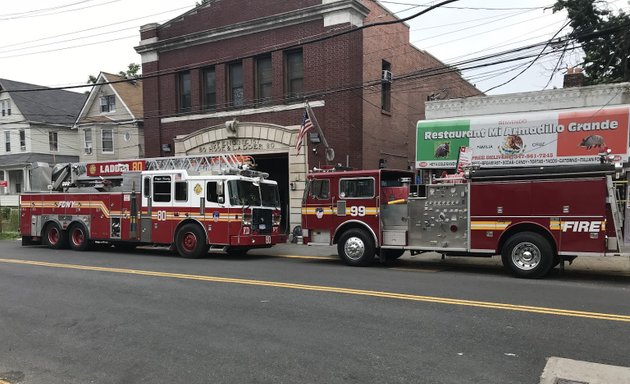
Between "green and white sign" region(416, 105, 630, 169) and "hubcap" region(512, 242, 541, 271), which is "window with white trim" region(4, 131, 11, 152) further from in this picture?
"hubcap" region(512, 242, 541, 271)

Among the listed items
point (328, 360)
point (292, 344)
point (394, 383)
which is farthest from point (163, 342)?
point (394, 383)

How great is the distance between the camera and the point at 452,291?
8492 mm

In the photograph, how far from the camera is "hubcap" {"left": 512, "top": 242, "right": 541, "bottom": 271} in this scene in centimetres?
995

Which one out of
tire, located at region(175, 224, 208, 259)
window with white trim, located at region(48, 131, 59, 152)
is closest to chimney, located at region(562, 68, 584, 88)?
tire, located at region(175, 224, 208, 259)

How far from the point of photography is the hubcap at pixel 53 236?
17031 mm

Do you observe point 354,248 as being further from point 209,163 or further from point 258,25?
point 258,25

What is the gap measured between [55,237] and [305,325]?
14.0m

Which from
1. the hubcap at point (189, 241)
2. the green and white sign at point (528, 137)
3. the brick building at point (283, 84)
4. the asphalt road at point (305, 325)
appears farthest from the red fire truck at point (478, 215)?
the brick building at point (283, 84)

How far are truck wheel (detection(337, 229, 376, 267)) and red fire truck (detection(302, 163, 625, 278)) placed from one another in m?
0.02

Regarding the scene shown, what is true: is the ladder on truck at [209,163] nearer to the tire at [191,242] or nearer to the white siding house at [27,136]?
the tire at [191,242]

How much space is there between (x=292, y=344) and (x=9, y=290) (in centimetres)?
643

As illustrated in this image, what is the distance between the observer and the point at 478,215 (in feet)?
34.9

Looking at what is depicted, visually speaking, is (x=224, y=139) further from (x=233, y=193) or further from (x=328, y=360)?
(x=328, y=360)

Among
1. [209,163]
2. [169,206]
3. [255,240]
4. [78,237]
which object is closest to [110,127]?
[78,237]
